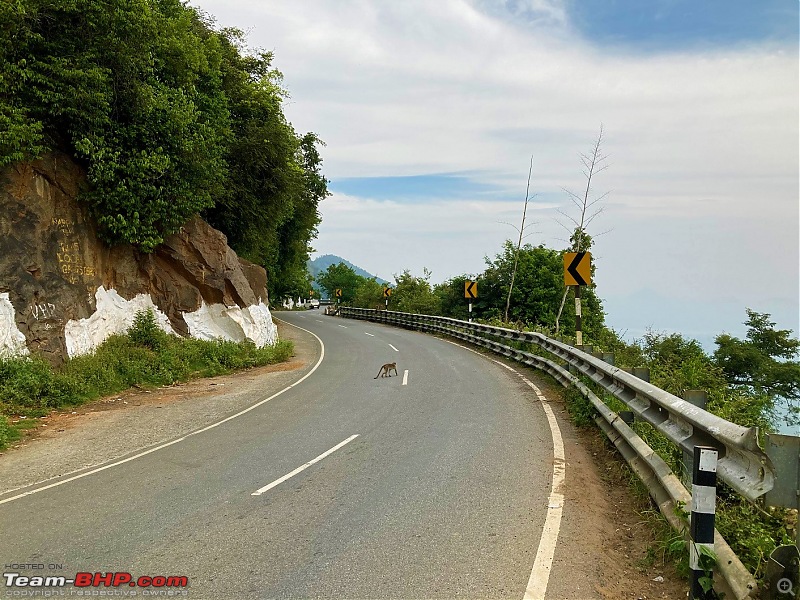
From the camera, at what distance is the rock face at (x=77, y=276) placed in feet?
46.1

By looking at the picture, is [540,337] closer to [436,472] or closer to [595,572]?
[436,472]

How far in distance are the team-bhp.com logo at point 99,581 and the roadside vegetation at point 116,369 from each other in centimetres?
626

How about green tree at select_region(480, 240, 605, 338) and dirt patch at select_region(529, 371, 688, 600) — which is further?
green tree at select_region(480, 240, 605, 338)

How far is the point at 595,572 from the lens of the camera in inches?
194

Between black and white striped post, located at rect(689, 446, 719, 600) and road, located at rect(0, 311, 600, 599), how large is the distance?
1090mm

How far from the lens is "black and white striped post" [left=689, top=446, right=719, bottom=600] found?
13.1 ft

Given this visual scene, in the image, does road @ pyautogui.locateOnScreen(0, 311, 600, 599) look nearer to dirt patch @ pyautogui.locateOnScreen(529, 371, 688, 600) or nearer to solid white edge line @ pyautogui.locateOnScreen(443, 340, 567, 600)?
solid white edge line @ pyautogui.locateOnScreen(443, 340, 567, 600)

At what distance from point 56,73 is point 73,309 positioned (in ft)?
18.1

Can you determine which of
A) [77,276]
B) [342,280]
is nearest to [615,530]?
[77,276]

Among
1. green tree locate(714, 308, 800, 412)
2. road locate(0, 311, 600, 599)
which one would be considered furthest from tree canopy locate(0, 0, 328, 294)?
green tree locate(714, 308, 800, 412)

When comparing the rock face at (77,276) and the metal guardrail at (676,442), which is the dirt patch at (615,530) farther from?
the rock face at (77,276)

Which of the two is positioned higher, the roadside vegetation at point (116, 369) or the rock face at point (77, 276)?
the rock face at point (77, 276)

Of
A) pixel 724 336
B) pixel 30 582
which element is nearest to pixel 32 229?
pixel 30 582

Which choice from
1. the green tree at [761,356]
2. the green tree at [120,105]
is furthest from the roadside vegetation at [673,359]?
the green tree at [120,105]
